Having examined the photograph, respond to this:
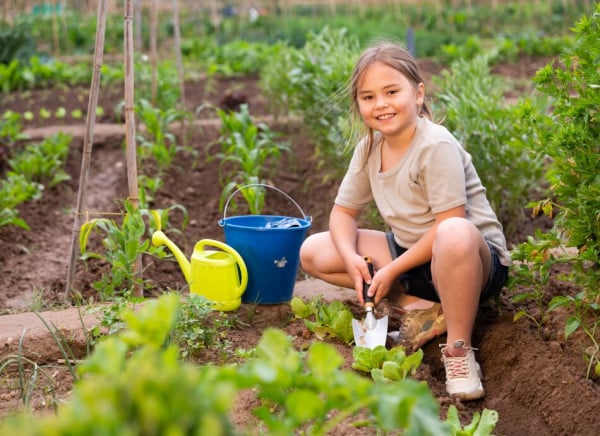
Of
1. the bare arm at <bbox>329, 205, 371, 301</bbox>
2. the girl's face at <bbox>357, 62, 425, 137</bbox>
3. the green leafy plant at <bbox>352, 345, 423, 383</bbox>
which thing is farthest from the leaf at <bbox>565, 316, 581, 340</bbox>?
the girl's face at <bbox>357, 62, 425, 137</bbox>

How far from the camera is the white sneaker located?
2.53 meters

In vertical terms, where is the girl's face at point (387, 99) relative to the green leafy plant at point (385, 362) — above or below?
above

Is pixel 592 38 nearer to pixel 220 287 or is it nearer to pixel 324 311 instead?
pixel 324 311

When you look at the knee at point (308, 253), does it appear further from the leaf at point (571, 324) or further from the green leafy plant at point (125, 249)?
the leaf at point (571, 324)

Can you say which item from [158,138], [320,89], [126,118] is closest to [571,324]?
[126,118]

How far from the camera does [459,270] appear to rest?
2.58m

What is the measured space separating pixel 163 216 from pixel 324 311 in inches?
51.5

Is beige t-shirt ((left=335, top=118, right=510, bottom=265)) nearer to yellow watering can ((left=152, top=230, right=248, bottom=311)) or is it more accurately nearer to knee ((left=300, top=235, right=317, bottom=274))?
knee ((left=300, top=235, right=317, bottom=274))

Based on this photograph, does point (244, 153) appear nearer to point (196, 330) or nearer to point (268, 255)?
point (268, 255)

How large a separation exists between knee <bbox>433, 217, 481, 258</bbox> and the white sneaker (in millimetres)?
284

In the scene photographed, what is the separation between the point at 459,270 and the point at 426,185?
32cm

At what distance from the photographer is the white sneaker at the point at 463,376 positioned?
2528mm


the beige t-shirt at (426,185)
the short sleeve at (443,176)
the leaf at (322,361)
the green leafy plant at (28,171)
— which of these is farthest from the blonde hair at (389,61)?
the green leafy plant at (28,171)

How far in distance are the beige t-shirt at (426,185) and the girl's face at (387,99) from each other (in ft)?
0.30
